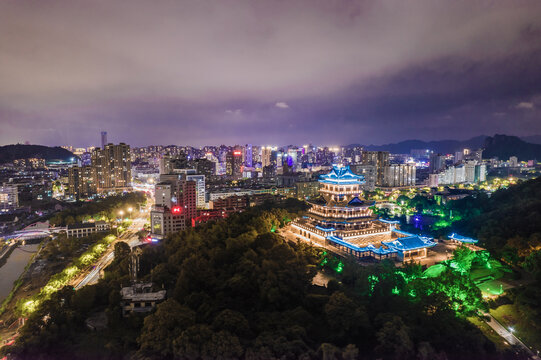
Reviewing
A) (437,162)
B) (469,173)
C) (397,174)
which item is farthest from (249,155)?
(469,173)

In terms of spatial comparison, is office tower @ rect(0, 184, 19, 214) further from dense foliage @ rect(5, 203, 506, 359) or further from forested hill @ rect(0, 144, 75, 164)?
forested hill @ rect(0, 144, 75, 164)

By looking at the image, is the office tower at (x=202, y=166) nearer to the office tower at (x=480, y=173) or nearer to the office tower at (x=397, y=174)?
the office tower at (x=397, y=174)

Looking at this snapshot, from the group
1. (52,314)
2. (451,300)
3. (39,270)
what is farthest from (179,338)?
(39,270)

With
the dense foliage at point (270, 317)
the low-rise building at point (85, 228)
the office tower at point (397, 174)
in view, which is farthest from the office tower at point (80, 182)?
the office tower at point (397, 174)

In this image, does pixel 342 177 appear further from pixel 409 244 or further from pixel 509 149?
pixel 509 149

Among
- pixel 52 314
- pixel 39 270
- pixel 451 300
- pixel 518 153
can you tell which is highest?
pixel 518 153

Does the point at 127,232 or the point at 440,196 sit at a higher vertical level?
the point at 440,196

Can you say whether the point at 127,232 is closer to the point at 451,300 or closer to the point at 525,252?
the point at 451,300
